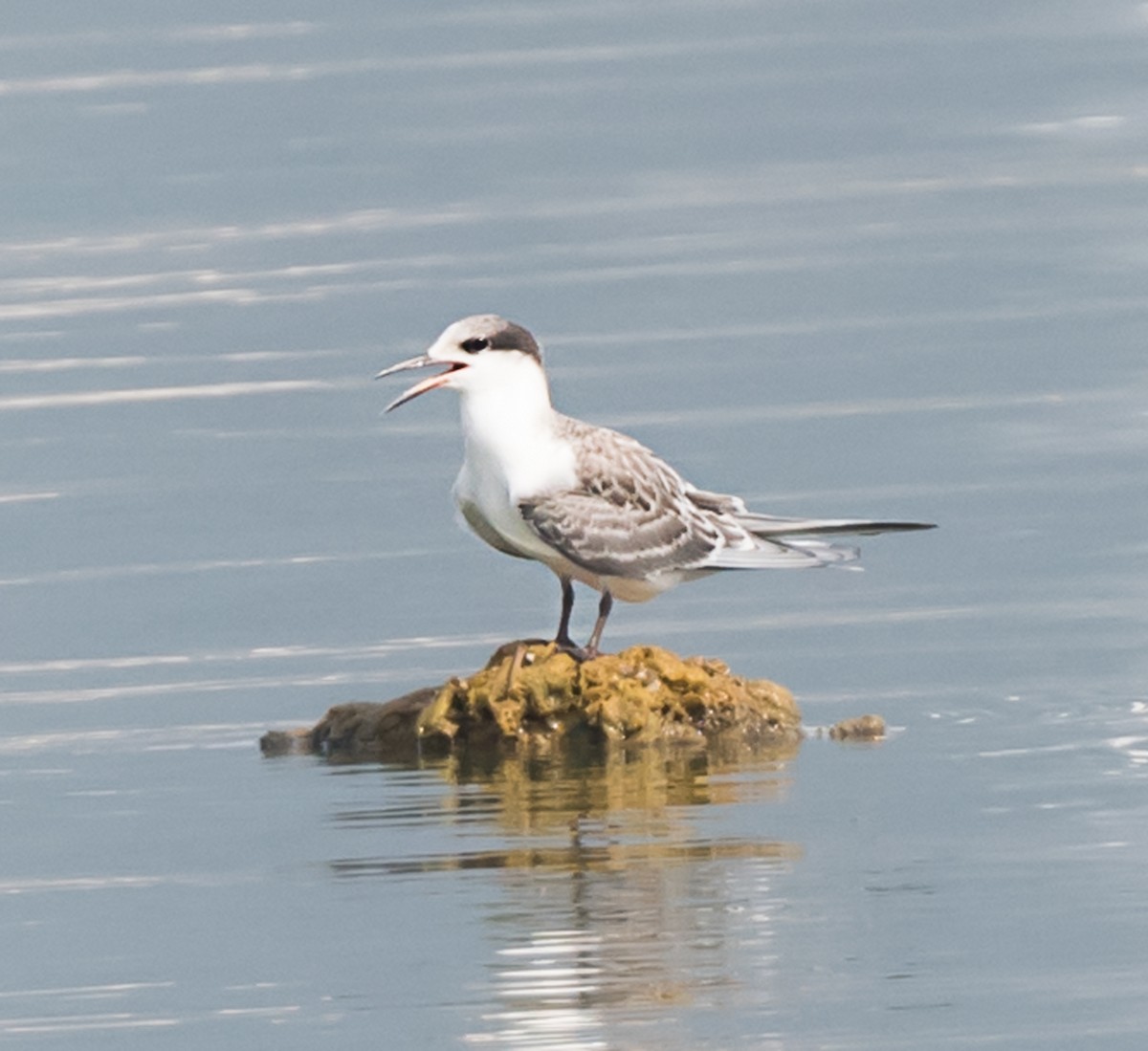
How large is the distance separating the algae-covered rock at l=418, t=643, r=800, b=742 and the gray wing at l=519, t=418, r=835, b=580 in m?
0.45

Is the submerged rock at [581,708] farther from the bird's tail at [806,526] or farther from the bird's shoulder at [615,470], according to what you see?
the bird's tail at [806,526]

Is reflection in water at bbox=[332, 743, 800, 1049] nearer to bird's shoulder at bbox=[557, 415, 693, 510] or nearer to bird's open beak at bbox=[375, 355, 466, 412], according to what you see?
bird's shoulder at bbox=[557, 415, 693, 510]

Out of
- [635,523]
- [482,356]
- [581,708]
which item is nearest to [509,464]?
[482,356]

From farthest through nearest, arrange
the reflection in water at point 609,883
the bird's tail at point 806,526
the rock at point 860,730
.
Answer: the bird's tail at point 806,526 < the rock at point 860,730 < the reflection in water at point 609,883

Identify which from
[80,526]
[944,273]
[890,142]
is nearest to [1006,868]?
[80,526]

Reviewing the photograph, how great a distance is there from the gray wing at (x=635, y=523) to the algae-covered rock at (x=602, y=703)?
0.45 m

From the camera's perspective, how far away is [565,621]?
1304 cm

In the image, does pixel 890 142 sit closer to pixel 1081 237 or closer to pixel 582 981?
pixel 1081 237

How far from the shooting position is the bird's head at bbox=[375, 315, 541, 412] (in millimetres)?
12961

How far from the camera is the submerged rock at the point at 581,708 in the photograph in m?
12.5

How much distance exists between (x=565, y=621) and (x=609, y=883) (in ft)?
8.78

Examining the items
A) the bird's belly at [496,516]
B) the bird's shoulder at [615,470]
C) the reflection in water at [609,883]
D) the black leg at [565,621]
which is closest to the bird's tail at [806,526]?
the bird's shoulder at [615,470]

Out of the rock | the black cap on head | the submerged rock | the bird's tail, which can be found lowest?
the rock

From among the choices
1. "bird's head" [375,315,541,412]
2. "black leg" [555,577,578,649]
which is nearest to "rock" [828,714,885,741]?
"black leg" [555,577,578,649]
